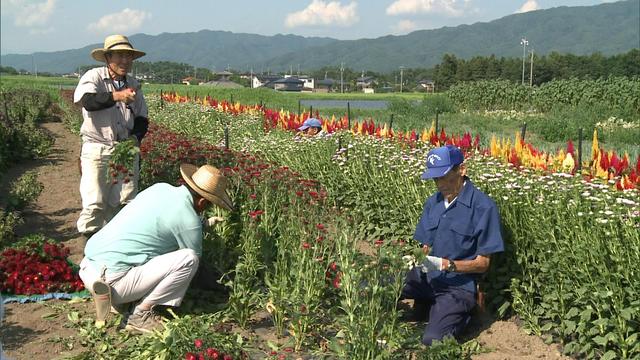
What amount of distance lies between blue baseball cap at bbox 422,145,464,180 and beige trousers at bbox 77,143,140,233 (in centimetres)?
259

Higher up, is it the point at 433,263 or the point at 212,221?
the point at 212,221

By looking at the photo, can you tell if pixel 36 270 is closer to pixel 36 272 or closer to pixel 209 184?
pixel 36 272

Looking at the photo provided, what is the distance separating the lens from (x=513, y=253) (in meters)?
3.98

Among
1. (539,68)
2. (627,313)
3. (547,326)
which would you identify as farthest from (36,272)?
(539,68)

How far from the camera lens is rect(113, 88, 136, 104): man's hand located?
4.67 m

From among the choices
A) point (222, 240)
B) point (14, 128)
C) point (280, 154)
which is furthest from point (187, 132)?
point (222, 240)

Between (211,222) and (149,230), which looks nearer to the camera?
(149,230)

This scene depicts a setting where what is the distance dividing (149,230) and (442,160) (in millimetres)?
1743

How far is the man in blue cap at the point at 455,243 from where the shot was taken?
146 inches

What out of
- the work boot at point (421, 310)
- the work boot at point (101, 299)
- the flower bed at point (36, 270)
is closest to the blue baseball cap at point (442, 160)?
the work boot at point (421, 310)

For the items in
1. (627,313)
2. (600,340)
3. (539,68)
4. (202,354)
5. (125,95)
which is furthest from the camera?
(539,68)

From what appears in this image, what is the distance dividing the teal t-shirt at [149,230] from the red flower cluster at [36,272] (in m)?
0.84

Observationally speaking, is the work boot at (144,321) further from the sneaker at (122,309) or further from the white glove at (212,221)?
the white glove at (212,221)

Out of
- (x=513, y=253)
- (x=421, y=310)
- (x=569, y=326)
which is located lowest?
(x=421, y=310)
